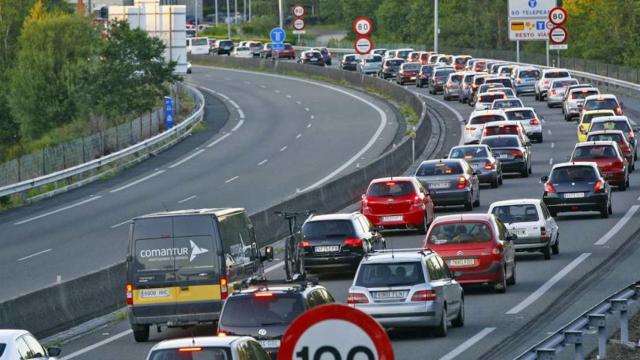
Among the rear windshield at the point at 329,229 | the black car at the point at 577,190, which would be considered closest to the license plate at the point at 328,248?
the rear windshield at the point at 329,229

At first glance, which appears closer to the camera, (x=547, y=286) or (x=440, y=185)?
Answer: (x=547, y=286)

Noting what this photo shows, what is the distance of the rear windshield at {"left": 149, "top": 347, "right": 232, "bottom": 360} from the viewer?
14.5 m

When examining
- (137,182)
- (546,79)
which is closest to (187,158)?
(137,182)

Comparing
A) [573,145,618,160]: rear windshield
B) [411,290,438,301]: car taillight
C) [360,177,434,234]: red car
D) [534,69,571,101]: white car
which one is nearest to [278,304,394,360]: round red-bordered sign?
[411,290,438,301]: car taillight

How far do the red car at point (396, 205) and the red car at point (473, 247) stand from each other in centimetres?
973

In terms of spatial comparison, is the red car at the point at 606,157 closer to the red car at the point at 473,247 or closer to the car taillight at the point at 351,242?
the car taillight at the point at 351,242

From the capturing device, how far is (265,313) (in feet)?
63.5

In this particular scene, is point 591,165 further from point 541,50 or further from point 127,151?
point 541,50

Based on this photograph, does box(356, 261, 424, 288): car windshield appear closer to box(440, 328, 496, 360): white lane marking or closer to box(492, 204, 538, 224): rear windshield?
box(440, 328, 496, 360): white lane marking

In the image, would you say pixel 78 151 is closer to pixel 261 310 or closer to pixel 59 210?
pixel 59 210

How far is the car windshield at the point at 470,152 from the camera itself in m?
48.4

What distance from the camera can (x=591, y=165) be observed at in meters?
40.9

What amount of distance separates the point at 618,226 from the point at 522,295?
1150cm

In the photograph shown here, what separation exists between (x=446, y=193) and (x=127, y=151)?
20.4 meters
